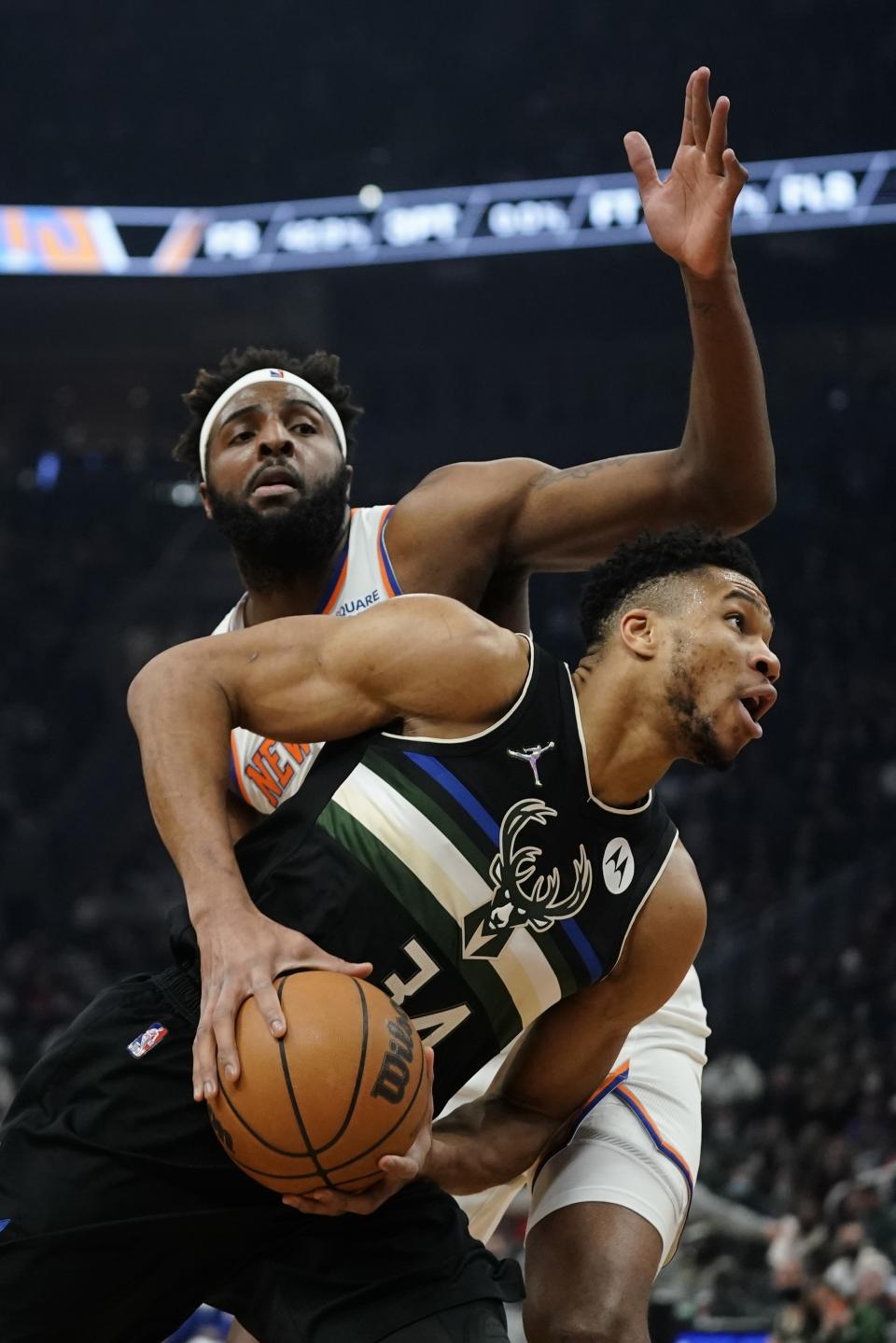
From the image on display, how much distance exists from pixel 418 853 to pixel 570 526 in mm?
1277

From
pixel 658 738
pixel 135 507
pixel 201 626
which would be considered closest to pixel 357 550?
pixel 658 738

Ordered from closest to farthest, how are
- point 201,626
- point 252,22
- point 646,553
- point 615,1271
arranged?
point 646,553 < point 615,1271 < point 201,626 < point 252,22

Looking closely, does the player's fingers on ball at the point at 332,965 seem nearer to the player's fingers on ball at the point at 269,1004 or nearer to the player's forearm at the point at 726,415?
the player's fingers on ball at the point at 269,1004

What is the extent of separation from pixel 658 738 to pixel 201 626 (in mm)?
15670

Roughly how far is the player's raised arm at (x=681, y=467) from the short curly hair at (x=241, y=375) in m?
0.50

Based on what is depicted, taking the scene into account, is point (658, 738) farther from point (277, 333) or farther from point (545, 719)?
point (277, 333)

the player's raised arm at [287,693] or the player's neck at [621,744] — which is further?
the player's neck at [621,744]

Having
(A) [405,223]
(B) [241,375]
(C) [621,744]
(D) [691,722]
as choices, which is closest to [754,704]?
(D) [691,722]

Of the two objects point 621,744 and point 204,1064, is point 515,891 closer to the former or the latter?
point 621,744

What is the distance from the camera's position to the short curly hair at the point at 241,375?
13.9ft

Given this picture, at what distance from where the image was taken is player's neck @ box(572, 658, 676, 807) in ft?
9.97

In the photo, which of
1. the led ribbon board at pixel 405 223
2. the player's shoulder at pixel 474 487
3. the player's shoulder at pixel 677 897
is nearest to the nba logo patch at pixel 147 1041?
the player's shoulder at pixel 677 897

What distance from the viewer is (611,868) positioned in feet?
10.1

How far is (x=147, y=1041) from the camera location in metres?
2.99
